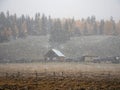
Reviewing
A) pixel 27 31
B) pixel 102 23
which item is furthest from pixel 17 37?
pixel 102 23

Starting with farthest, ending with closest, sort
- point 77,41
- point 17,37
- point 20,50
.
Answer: point 17,37 → point 77,41 → point 20,50

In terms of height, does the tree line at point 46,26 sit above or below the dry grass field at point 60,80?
above

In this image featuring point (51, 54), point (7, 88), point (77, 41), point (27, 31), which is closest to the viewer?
point (7, 88)

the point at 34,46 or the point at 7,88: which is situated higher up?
the point at 34,46

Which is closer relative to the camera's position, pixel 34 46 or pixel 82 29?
pixel 34 46

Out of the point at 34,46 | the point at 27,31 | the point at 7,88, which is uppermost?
the point at 27,31

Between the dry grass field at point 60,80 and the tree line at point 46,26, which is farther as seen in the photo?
the tree line at point 46,26

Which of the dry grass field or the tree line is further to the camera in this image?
the tree line

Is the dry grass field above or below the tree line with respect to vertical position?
below

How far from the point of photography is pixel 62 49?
75500 mm

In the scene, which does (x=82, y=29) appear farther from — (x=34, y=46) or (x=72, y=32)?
(x=34, y=46)

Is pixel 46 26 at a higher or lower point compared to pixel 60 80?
higher

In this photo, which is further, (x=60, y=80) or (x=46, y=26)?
(x=46, y=26)

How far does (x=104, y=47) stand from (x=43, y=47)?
56.9 ft
